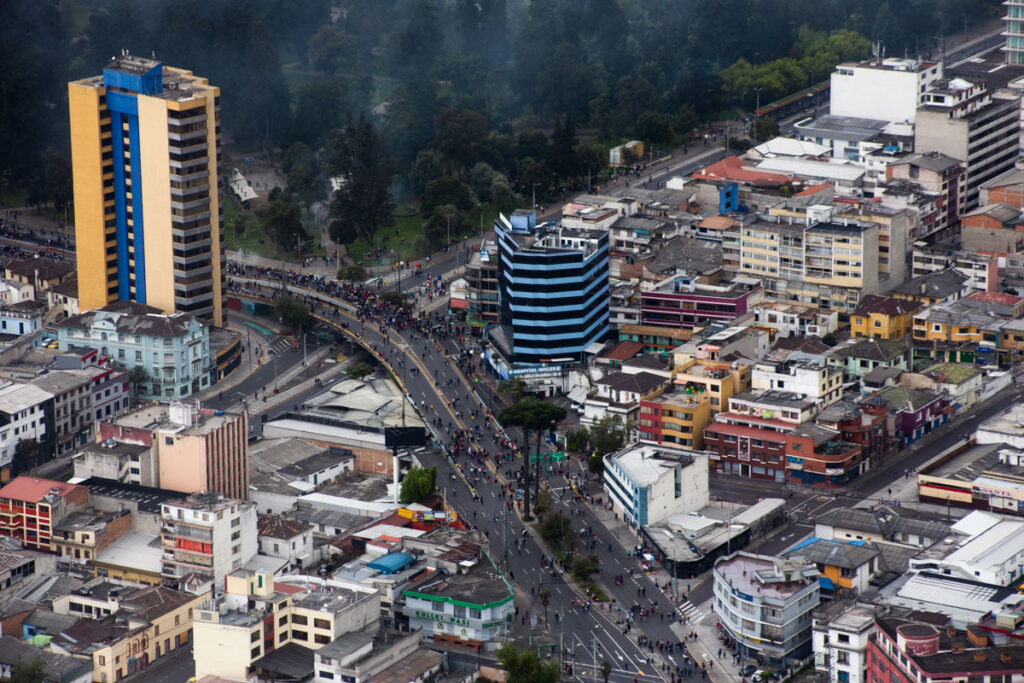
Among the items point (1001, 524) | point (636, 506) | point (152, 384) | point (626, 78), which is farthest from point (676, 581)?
point (626, 78)

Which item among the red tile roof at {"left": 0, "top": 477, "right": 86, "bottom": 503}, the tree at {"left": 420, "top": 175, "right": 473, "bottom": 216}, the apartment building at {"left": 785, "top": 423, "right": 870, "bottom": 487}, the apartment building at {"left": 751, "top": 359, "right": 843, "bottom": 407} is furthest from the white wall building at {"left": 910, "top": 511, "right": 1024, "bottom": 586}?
the tree at {"left": 420, "top": 175, "right": 473, "bottom": 216}

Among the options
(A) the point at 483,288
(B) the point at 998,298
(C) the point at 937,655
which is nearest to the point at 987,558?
(C) the point at 937,655

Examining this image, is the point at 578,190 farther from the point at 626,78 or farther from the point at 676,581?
the point at 676,581

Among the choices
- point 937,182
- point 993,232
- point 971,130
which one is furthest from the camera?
point 971,130

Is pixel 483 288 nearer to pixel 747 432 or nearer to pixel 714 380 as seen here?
pixel 714 380

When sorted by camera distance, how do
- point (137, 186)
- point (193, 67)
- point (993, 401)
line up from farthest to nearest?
point (193, 67)
point (137, 186)
point (993, 401)
